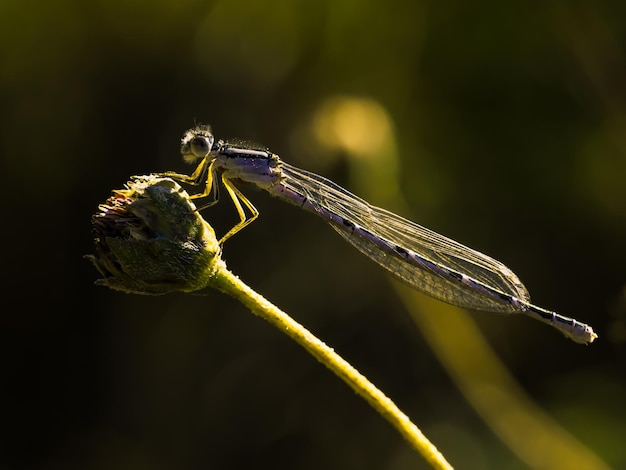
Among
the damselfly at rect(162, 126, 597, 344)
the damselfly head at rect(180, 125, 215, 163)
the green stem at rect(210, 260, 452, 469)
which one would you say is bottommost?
the green stem at rect(210, 260, 452, 469)

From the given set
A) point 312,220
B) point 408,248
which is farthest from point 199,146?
point 312,220

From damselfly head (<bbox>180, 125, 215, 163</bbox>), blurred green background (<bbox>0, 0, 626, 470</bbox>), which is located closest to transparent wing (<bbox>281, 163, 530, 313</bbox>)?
blurred green background (<bbox>0, 0, 626, 470</bbox>)

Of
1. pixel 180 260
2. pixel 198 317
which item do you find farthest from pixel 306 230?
pixel 180 260

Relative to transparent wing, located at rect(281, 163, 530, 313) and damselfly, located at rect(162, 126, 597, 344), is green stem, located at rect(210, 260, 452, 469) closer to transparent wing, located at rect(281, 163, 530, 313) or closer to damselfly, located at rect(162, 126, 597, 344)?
damselfly, located at rect(162, 126, 597, 344)

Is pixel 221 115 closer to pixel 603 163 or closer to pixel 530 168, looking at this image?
pixel 530 168

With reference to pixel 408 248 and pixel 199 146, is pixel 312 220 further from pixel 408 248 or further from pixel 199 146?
pixel 199 146

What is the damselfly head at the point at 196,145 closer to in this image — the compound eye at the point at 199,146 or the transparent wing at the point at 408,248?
the compound eye at the point at 199,146

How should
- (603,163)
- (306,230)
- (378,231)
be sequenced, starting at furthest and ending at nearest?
(306,230) < (603,163) < (378,231)
